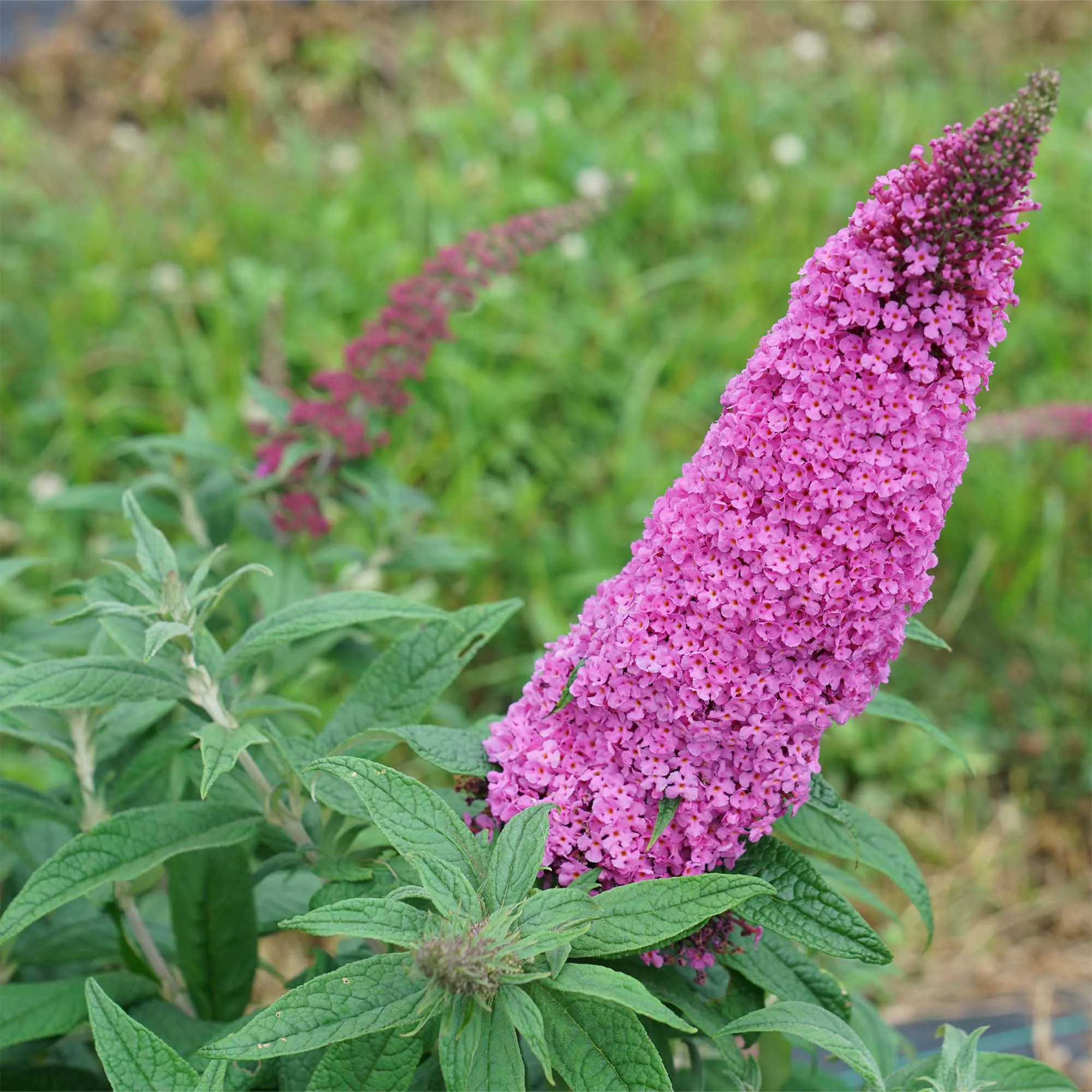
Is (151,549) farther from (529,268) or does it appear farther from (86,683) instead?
(529,268)

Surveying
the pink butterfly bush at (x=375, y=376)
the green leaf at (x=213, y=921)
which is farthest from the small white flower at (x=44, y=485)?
the green leaf at (x=213, y=921)

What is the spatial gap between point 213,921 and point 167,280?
3.21 meters

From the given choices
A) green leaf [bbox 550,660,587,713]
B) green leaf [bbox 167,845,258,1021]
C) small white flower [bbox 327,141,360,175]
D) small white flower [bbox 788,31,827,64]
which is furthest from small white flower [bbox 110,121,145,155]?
green leaf [bbox 550,660,587,713]

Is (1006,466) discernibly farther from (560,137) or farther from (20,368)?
(20,368)

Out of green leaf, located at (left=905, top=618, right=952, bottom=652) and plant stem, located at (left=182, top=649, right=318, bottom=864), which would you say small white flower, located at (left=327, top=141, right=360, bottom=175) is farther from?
green leaf, located at (left=905, top=618, right=952, bottom=652)

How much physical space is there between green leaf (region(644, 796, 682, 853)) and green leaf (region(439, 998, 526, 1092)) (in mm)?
234

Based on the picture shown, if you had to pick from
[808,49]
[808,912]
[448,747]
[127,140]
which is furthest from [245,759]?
[808,49]

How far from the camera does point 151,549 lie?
62.1 inches

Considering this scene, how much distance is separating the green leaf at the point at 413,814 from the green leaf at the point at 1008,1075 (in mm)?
595

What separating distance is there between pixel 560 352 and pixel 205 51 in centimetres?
276

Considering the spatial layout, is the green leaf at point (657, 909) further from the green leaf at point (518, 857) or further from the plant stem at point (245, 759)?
the plant stem at point (245, 759)

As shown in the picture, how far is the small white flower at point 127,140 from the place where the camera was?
17.9 feet

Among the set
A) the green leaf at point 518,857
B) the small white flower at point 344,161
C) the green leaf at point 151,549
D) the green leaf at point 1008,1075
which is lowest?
the green leaf at point 1008,1075

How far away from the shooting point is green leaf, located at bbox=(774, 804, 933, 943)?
1.47 metres
